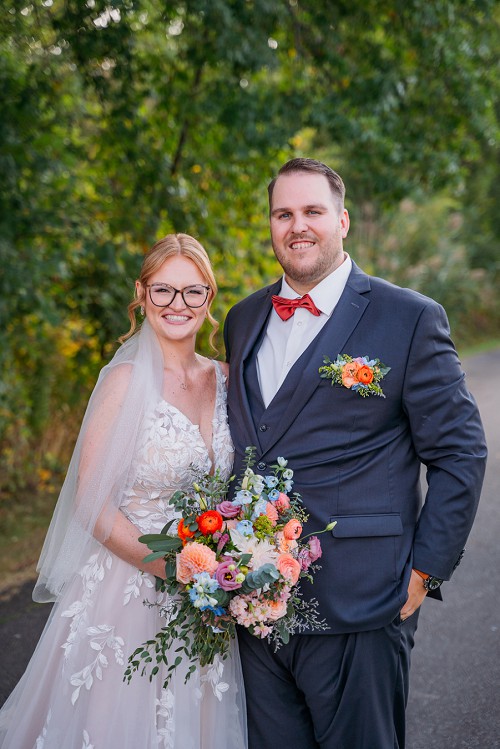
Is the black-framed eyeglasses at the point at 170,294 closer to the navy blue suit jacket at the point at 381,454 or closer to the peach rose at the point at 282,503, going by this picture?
the navy blue suit jacket at the point at 381,454

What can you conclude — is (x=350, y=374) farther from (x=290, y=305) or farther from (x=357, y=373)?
(x=290, y=305)

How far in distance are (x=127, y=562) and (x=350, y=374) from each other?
1.10m

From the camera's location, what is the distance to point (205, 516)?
2.31m

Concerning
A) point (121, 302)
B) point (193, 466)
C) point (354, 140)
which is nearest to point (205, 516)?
point (193, 466)

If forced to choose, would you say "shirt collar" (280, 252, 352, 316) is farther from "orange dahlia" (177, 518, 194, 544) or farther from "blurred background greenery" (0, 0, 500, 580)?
"blurred background greenery" (0, 0, 500, 580)

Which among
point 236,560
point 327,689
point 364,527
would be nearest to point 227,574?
point 236,560

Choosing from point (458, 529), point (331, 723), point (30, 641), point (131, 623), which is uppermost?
point (458, 529)

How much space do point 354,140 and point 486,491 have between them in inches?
133

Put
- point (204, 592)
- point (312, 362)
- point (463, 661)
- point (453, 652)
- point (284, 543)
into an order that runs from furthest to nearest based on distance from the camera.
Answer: point (453, 652) < point (463, 661) < point (312, 362) < point (284, 543) < point (204, 592)

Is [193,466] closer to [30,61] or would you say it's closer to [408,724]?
[408,724]

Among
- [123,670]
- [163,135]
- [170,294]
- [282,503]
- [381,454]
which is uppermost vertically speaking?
[163,135]

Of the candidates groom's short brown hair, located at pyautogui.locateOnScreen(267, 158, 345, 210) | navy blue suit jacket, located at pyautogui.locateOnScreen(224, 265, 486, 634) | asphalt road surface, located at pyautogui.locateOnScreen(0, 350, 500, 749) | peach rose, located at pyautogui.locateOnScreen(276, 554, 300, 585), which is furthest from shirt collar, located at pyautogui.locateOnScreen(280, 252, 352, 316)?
asphalt road surface, located at pyautogui.locateOnScreen(0, 350, 500, 749)

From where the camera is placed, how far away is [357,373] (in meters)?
2.55

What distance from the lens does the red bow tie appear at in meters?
2.82
